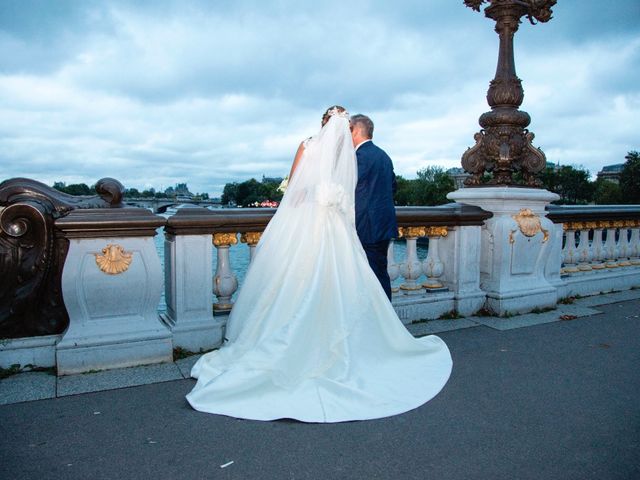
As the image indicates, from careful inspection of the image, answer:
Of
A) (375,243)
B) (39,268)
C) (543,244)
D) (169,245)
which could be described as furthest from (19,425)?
(543,244)

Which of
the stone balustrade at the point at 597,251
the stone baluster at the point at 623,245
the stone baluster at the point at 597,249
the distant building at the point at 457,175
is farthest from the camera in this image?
the distant building at the point at 457,175

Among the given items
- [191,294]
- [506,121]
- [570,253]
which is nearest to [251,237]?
[191,294]

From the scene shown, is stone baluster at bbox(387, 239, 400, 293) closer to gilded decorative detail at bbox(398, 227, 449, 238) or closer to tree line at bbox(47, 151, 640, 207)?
gilded decorative detail at bbox(398, 227, 449, 238)

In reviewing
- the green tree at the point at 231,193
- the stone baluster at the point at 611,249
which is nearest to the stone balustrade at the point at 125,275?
the stone baluster at the point at 611,249

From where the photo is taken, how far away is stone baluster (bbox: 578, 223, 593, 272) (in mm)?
7422

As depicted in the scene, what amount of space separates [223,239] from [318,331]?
4.51 ft

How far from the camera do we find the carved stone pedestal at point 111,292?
4.08 metres

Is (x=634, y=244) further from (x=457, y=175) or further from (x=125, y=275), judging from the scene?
(x=457, y=175)

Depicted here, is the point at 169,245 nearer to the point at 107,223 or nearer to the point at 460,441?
the point at 107,223

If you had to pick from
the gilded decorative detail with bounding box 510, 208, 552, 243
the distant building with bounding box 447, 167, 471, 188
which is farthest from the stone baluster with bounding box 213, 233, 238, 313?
the distant building with bounding box 447, 167, 471, 188

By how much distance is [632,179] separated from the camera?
166ft

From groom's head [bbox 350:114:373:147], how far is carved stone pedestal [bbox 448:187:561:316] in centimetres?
212

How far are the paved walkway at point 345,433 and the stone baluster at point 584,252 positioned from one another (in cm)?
337

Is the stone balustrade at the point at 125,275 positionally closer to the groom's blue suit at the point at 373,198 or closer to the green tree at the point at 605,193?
the groom's blue suit at the point at 373,198
